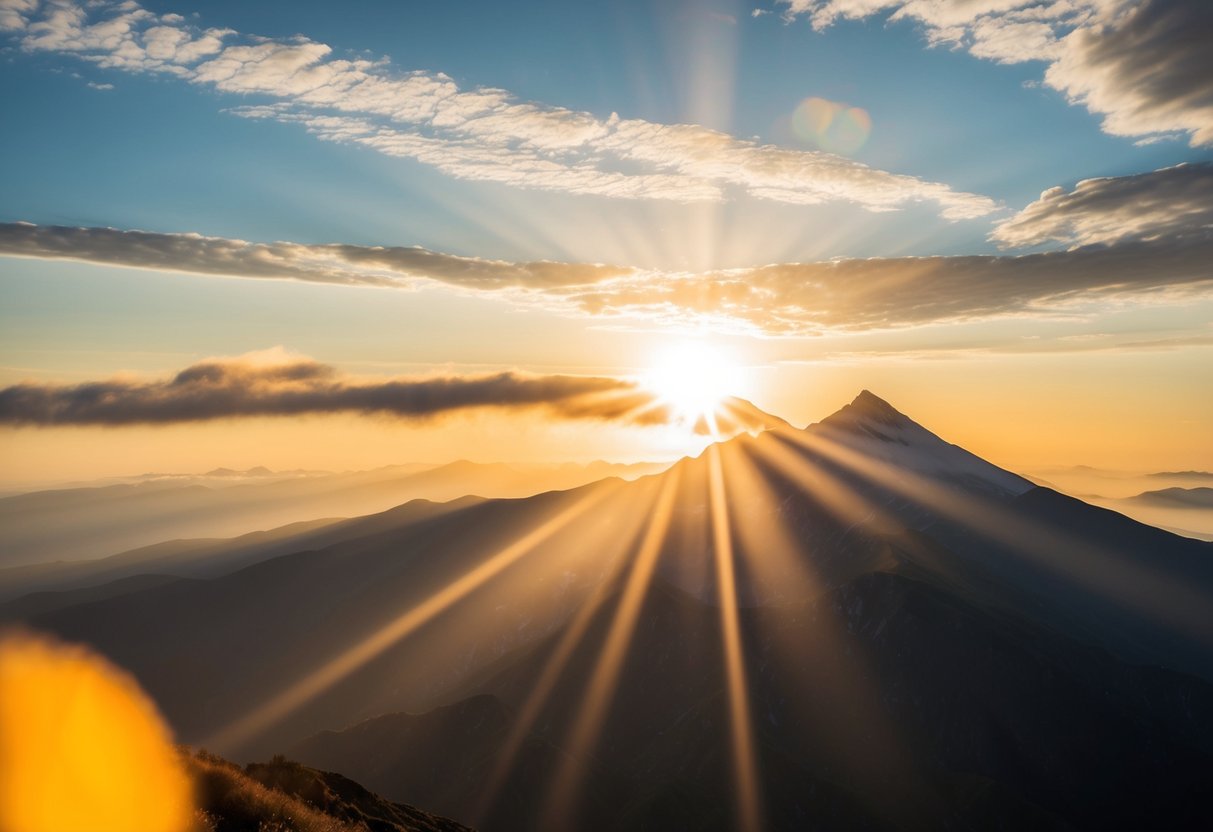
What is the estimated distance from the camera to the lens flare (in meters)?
31.1

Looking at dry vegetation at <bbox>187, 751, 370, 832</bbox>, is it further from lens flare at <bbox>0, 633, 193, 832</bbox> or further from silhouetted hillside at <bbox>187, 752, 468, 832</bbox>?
lens flare at <bbox>0, 633, 193, 832</bbox>

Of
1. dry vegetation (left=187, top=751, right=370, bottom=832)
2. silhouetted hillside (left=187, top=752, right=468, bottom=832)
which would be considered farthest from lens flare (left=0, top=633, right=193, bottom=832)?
silhouetted hillside (left=187, top=752, right=468, bottom=832)

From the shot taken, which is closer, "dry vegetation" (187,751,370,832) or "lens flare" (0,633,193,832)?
"lens flare" (0,633,193,832)

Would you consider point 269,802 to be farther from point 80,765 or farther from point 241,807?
point 80,765

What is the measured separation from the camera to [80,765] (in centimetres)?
3688

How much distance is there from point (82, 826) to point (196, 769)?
19.7 ft

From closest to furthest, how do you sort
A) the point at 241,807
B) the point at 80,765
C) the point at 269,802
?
1. the point at 241,807
2. the point at 269,802
3. the point at 80,765

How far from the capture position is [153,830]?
100 feet

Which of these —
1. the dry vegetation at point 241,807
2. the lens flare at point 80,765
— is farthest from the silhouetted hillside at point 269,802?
the lens flare at point 80,765

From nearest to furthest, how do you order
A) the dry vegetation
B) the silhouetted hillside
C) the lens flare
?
the lens flare < the dry vegetation < the silhouetted hillside

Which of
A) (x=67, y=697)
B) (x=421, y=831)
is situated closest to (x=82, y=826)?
(x=67, y=697)

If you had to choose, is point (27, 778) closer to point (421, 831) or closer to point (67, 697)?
point (67, 697)

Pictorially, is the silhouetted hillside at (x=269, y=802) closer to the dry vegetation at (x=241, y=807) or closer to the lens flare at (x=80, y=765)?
the dry vegetation at (x=241, y=807)

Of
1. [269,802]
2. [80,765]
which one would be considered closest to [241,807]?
[269,802]
